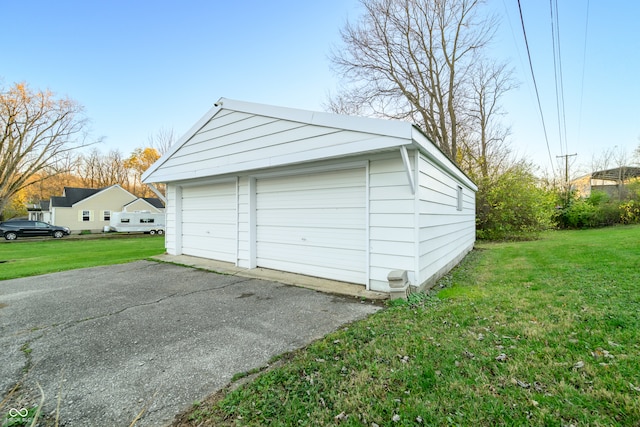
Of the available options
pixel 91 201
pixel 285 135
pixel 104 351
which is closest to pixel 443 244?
pixel 285 135

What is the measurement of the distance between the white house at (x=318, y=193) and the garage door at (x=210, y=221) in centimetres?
4

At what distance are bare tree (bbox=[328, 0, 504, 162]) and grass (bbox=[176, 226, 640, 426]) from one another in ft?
46.9

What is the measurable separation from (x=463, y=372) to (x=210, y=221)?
22.0 feet

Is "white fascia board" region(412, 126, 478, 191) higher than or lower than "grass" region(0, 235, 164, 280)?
higher

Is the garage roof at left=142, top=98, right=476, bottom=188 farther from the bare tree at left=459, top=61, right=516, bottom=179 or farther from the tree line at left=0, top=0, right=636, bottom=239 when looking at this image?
the bare tree at left=459, top=61, right=516, bottom=179

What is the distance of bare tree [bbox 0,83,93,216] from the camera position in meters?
21.8

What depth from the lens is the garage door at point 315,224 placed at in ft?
15.6

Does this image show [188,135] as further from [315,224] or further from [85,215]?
[85,215]

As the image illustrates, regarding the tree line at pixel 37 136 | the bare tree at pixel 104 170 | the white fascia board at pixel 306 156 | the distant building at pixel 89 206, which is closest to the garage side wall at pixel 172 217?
the white fascia board at pixel 306 156

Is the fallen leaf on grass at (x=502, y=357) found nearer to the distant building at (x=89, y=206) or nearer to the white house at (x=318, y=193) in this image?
the white house at (x=318, y=193)

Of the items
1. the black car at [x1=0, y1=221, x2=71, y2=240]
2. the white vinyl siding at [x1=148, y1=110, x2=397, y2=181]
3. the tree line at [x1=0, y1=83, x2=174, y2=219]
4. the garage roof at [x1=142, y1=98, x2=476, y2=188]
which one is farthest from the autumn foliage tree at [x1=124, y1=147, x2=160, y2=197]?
the white vinyl siding at [x1=148, y1=110, x2=397, y2=181]

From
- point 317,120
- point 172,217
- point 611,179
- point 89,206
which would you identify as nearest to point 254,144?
point 317,120

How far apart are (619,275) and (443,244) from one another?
9.04ft

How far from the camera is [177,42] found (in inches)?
445
